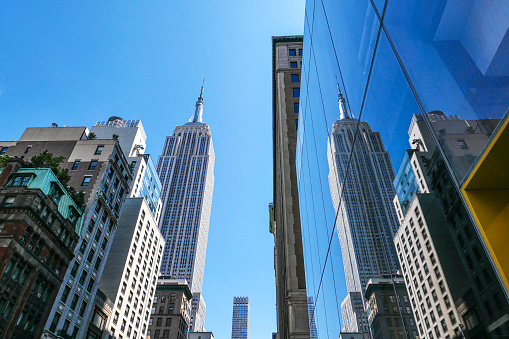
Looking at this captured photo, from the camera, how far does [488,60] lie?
345 cm

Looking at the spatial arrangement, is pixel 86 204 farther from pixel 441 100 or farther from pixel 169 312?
pixel 169 312

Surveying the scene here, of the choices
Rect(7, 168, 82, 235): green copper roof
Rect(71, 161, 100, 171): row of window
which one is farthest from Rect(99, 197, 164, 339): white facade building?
Rect(7, 168, 82, 235): green copper roof

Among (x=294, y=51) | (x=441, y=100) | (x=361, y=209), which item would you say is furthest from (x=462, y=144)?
(x=294, y=51)

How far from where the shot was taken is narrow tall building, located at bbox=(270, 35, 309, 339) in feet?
124

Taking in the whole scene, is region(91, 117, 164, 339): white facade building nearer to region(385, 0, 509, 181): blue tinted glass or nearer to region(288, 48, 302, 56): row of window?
region(288, 48, 302, 56): row of window

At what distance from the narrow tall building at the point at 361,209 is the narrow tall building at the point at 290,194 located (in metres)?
28.1

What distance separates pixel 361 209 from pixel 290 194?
40.6 metres

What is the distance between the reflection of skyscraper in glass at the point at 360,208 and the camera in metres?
6.93

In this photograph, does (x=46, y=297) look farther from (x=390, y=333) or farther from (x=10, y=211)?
(x=390, y=333)

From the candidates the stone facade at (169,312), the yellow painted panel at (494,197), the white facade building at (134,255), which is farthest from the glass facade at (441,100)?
the stone facade at (169,312)

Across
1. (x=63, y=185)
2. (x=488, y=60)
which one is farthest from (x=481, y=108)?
(x=63, y=185)

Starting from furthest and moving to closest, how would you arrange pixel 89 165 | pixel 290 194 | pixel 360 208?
pixel 89 165, pixel 290 194, pixel 360 208

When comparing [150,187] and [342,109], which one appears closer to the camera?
[342,109]

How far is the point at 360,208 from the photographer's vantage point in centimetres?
897
